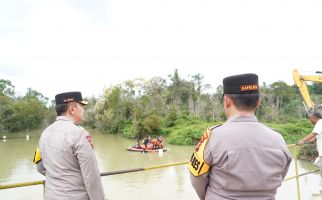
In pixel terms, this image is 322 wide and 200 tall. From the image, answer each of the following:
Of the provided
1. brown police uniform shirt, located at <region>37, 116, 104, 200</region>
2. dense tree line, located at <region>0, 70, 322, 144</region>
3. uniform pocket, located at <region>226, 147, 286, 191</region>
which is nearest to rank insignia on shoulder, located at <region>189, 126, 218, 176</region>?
uniform pocket, located at <region>226, 147, 286, 191</region>

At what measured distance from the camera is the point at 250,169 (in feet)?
4.93

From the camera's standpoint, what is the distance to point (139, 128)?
29.2m

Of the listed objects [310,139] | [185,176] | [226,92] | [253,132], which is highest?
[226,92]

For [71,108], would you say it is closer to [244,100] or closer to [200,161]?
[200,161]

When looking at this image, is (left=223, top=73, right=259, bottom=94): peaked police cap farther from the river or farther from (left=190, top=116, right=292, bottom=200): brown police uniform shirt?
the river

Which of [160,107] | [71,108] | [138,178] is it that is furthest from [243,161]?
[160,107]

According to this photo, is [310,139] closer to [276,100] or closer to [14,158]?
[14,158]

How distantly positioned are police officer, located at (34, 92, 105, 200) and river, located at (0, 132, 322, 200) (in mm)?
6047

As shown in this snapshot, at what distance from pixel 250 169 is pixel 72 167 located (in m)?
1.06

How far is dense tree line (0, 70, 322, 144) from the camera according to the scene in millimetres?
31984

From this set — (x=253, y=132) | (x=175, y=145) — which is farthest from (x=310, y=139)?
(x=175, y=145)

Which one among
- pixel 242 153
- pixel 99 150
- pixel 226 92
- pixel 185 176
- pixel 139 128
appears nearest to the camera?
pixel 242 153

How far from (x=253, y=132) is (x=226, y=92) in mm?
229

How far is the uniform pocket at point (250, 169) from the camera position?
1499 millimetres
